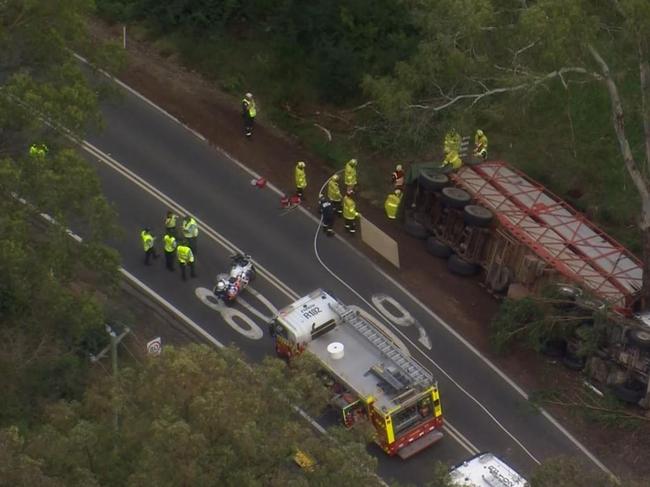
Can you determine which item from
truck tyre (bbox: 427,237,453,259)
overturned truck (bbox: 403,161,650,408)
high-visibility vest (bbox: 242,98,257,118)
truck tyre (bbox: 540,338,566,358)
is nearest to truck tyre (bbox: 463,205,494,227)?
overturned truck (bbox: 403,161,650,408)

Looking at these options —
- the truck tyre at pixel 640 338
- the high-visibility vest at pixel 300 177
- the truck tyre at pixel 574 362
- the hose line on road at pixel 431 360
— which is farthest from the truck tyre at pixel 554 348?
the high-visibility vest at pixel 300 177

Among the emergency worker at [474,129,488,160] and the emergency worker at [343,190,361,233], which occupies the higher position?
the emergency worker at [474,129,488,160]

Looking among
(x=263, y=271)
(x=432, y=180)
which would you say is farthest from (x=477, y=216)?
(x=263, y=271)

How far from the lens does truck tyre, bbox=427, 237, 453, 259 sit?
105 feet

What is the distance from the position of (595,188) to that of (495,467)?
12.4m

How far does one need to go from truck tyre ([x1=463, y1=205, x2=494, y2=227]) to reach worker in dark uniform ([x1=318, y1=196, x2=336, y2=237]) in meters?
3.74

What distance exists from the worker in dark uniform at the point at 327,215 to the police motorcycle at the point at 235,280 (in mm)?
2804

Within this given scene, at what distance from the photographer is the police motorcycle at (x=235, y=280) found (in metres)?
30.0

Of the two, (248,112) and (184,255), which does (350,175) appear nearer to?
(248,112)

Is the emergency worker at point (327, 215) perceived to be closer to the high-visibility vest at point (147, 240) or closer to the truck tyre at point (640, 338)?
the high-visibility vest at point (147, 240)

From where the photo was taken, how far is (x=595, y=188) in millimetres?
34656

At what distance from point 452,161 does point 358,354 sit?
25.7ft

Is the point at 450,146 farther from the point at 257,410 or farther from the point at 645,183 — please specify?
the point at 257,410

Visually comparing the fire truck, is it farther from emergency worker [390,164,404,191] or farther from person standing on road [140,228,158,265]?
emergency worker [390,164,404,191]
